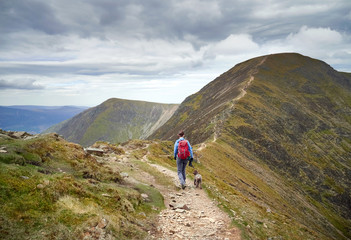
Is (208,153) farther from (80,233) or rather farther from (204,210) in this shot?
(80,233)

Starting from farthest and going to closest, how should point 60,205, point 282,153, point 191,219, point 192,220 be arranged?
point 282,153, point 191,219, point 192,220, point 60,205

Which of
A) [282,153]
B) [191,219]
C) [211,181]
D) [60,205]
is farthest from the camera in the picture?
[282,153]

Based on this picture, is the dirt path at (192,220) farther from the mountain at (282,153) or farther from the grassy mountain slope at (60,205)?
the mountain at (282,153)

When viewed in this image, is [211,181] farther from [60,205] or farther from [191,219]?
[60,205]

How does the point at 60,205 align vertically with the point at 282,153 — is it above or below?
above

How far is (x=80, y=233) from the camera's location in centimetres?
737

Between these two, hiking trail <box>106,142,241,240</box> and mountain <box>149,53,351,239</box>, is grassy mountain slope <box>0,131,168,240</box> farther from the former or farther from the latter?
mountain <box>149,53,351,239</box>

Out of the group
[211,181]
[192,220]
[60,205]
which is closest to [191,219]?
[192,220]

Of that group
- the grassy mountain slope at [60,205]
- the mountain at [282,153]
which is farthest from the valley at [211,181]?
the mountain at [282,153]

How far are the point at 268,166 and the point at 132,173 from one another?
200ft

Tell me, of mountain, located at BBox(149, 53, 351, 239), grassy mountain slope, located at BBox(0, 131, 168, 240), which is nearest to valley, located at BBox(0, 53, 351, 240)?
grassy mountain slope, located at BBox(0, 131, 168, 240)

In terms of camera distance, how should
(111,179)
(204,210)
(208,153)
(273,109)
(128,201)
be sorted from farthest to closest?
(273,109), (208,153), (111,179), (204,210), (128,201)

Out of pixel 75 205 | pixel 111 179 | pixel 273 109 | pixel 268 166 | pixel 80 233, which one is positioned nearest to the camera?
pixel 80 233

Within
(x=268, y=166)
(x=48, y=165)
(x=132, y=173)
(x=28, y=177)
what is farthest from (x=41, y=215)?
(x=268, y=166)
